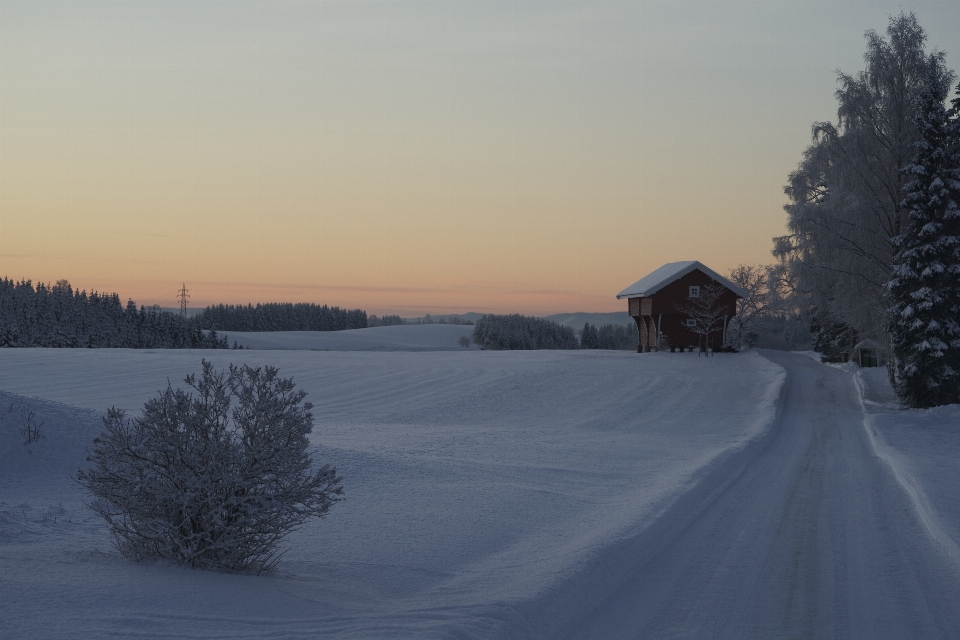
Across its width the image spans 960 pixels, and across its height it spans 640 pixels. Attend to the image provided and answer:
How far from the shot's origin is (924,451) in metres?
19.5

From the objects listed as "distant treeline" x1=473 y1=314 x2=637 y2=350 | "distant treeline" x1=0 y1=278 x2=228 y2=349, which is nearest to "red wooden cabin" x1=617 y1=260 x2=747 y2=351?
"distant treeline" x1=0 y1=278 x2=228 y2=349

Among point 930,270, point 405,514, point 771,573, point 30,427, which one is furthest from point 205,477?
point 930,270

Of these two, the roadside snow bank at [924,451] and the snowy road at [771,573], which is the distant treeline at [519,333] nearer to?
the roadside snow bank at [924,451]

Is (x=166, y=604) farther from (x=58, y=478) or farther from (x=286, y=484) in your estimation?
(x=58, y=478)

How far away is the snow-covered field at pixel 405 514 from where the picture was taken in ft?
19.3

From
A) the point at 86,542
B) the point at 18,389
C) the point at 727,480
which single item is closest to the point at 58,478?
the point at 86,542

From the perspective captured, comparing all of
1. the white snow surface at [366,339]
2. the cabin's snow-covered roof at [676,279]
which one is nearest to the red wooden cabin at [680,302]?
the cabin's snow-covered roof at [676,279]

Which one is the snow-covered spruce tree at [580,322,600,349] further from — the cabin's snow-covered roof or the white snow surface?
the cabin's snow-covered roof

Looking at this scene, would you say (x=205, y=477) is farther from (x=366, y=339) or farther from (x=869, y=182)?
(x=366, y=339)

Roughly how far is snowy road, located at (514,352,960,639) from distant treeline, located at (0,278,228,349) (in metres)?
81.4

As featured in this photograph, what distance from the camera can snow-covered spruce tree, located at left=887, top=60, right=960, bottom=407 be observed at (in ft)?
85.4

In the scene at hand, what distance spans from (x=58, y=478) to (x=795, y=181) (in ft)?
125

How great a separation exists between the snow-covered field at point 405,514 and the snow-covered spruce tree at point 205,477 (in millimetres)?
287

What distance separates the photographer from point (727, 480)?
14375 mm
